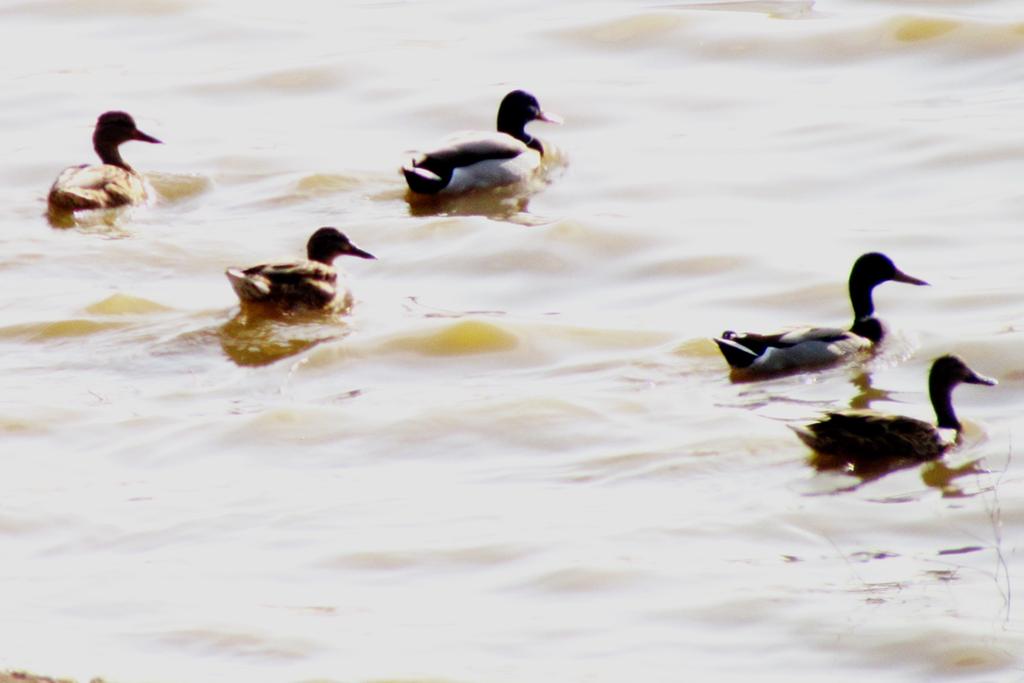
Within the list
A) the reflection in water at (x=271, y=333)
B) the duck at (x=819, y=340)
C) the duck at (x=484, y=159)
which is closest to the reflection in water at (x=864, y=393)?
the duck at (x=819, y=340)

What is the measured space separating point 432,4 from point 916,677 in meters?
14.8

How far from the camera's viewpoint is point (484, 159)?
600 inches

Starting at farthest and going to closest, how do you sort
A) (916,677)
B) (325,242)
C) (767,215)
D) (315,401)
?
(767,215)
(325,242)
(315,401)
(916,677)

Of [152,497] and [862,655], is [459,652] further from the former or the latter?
[152,497]

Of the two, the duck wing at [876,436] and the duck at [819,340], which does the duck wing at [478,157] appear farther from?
the duck wing at [876,436]

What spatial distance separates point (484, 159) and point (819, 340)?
190 inches

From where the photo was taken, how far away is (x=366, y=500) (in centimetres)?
882

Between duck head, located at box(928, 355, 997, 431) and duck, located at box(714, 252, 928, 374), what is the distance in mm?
1111

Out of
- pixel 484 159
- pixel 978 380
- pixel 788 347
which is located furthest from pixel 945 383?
pixel 484 159

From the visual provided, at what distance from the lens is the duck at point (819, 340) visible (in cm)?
1074

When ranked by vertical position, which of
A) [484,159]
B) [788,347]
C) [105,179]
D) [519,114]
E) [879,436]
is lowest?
[879,436]

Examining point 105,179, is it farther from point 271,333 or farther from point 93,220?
point 271,333

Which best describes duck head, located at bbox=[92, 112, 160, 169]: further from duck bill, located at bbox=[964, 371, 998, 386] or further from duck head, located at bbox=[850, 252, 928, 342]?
duck bill, located at bbox=[964, 371, 998, 386]

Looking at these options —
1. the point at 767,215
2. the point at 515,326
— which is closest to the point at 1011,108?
the point at 767,215
